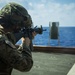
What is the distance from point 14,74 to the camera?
6.90m

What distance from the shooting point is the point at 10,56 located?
276 cm

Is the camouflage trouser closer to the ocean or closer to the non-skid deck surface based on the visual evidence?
the ocean

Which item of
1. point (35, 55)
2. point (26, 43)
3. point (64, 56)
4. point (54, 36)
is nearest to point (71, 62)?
point (64, 56)

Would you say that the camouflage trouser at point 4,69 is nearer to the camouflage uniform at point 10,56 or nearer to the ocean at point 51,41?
the camouflage uniform at point 10,56

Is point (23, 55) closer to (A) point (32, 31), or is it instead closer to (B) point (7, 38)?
(B) point (7, 38)

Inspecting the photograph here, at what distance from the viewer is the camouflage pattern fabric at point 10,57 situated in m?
2.75

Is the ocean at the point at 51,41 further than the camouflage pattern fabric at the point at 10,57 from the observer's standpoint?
Yes

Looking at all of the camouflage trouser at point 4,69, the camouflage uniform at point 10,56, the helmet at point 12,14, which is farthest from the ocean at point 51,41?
the camouflage trouser at point 4,69

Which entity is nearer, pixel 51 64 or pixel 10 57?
pixel 10 57

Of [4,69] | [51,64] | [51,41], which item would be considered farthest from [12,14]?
[51,41]

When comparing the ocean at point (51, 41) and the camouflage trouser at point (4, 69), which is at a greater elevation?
the camouflage trouser at point (4, 69)

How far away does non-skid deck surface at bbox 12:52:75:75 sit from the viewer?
282 inches

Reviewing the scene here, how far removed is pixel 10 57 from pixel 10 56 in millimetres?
11

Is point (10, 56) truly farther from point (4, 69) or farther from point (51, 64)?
point (51, 64)
